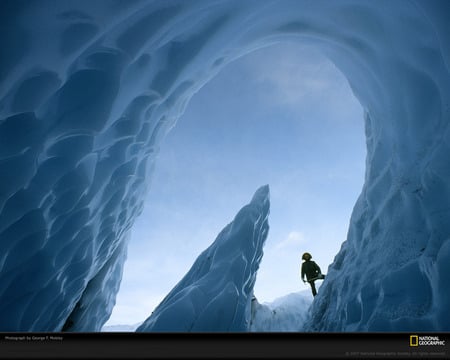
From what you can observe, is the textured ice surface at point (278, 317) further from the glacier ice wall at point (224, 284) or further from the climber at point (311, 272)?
the climber at point (311, 272)

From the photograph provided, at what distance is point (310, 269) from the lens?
5.77m

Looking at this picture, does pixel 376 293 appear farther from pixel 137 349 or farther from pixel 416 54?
pixel 137 349

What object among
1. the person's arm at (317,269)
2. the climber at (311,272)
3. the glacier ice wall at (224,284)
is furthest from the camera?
the person's arm at (317,269)

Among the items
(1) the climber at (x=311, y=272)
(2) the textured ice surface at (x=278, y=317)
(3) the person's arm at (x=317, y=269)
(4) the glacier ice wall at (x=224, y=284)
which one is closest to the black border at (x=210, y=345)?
(4) the glacier ice wall at (x=224, y=284)

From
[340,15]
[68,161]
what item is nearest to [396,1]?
[340,15]

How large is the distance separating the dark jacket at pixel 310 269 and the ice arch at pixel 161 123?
6.36 feet

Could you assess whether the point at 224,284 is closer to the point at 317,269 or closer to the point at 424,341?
the point at 317,269

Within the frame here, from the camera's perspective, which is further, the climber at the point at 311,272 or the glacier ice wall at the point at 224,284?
the climber at the point at 311,272

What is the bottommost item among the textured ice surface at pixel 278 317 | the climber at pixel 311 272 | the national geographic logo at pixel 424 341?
the national geographic logo at pixel 424 341

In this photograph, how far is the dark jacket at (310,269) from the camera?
18.7ft

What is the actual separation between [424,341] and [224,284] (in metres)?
4.72

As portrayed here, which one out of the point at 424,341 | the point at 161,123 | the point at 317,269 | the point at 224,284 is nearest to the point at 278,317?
the point at 317,269

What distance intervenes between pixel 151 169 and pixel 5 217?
2427mm

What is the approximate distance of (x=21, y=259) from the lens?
257cm
